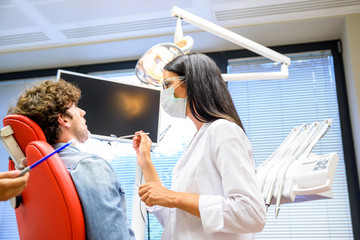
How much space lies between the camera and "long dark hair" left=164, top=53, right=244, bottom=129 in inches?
51.9

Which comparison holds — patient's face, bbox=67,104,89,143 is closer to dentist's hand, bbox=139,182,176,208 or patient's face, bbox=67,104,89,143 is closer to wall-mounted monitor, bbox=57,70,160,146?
wall-mounted monitor, bbox=57,70,160,146

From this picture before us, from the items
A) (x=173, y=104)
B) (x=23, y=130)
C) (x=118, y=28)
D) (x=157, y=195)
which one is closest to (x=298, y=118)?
(x=118, y=28)

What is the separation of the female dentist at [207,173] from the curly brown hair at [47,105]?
0.38m

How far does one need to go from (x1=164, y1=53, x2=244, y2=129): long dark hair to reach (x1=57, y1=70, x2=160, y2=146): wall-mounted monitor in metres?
0.62

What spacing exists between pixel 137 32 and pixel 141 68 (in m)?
1.63

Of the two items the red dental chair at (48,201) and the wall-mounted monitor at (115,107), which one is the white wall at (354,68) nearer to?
the wall-mounted monitor at (115,107)

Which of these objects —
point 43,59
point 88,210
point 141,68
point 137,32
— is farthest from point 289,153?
point 43,59

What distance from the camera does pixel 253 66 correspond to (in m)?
3.54

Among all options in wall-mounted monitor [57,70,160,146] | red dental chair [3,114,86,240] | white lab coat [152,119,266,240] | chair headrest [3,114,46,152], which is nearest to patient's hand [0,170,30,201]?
red dental chair [3,114,86,240]

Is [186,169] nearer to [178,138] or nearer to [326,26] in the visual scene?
[178,138]

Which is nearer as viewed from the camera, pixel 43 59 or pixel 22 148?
pixel 22 148

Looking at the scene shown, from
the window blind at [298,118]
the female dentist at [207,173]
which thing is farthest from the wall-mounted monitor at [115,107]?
the window blind at [298,118]

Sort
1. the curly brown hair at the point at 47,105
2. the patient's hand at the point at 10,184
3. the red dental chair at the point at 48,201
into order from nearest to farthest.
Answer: the patient's hand at the point at 10,184
the red dental chair at the point at 48,201
the curly brown hair at the point at 47,105

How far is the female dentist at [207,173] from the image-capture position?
3.64ft
